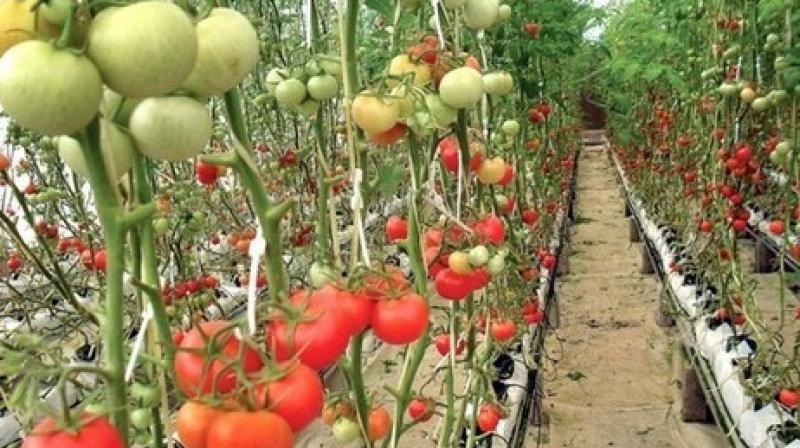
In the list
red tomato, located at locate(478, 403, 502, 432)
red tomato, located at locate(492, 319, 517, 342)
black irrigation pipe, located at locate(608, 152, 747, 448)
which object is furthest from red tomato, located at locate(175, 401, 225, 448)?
black irrigation pipe, located at locate(608, 152, 747, 448)

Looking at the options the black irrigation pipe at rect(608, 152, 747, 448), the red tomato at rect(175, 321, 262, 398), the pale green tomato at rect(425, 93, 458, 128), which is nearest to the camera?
the red tomato at rect(175, 321, 262, 398)

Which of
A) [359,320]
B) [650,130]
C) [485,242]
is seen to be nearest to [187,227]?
[485,242]

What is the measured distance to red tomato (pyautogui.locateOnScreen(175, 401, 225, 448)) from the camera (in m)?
0.46

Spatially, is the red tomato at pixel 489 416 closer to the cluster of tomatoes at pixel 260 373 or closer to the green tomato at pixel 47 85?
the cluster of tomatoes at pixel 260 373

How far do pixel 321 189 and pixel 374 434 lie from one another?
307mm

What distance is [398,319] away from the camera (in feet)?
2.24

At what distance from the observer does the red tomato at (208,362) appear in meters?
0.47

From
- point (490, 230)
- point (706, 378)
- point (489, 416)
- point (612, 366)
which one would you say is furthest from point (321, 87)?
point (612, 366)

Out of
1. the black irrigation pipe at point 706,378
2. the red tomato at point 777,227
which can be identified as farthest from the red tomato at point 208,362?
the red tomato at point 777,227

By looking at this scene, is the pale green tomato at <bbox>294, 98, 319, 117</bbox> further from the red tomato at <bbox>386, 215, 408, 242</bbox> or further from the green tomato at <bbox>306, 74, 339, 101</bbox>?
the red tomato at <bbox>386, 215, 408, 242</bbox>

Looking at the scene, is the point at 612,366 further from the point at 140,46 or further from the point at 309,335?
the point at 140,46

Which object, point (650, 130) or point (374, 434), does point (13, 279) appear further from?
point (650, 130)

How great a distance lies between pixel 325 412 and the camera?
0.97 meters

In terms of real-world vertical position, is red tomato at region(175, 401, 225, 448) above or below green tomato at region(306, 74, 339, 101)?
below
